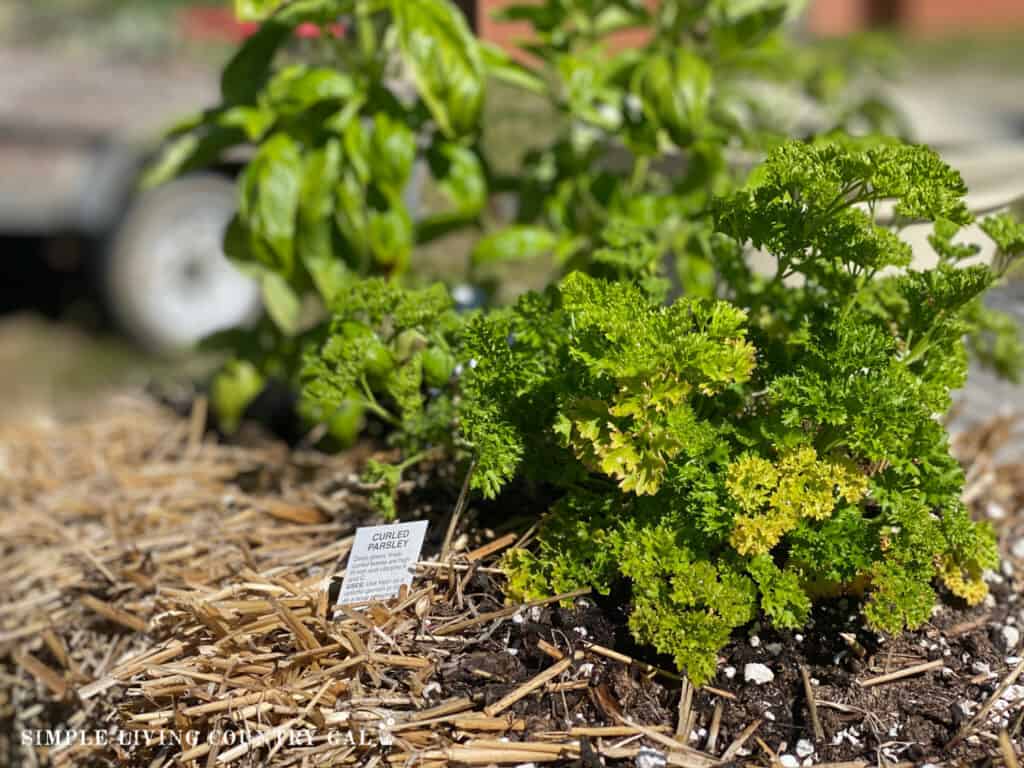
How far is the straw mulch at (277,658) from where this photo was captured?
1445mm

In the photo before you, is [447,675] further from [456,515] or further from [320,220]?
[320,220]

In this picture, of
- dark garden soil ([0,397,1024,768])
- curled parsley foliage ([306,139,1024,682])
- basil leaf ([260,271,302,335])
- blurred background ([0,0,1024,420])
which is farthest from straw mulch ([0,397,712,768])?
blurred background ([0,0,1024,420])

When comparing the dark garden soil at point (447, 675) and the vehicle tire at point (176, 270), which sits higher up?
the dark garden soil at point (447, 675)

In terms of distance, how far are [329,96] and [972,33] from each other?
15.4 metres

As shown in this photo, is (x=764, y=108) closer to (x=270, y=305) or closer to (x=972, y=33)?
(x=270, y=305)

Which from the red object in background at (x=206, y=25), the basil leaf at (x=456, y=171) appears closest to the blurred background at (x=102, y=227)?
the red object in background at (x=206, y=25)

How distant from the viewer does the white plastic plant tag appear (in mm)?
1620

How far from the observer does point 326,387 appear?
1712mm

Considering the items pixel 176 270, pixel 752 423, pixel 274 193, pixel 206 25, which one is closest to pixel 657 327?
pixel 752 423

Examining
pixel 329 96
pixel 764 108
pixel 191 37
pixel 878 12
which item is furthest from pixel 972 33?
pixel 329 96

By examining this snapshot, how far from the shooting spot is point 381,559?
1631 mm

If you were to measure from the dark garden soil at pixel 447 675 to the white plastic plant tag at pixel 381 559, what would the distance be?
0.13 ft

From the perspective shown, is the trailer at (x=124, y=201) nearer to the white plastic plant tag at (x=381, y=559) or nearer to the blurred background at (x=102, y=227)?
the blurred background at (x=102, y=227)

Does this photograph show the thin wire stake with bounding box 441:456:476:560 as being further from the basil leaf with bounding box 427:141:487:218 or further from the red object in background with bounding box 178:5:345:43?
the red object in background with bounding box 178:5:345:43
